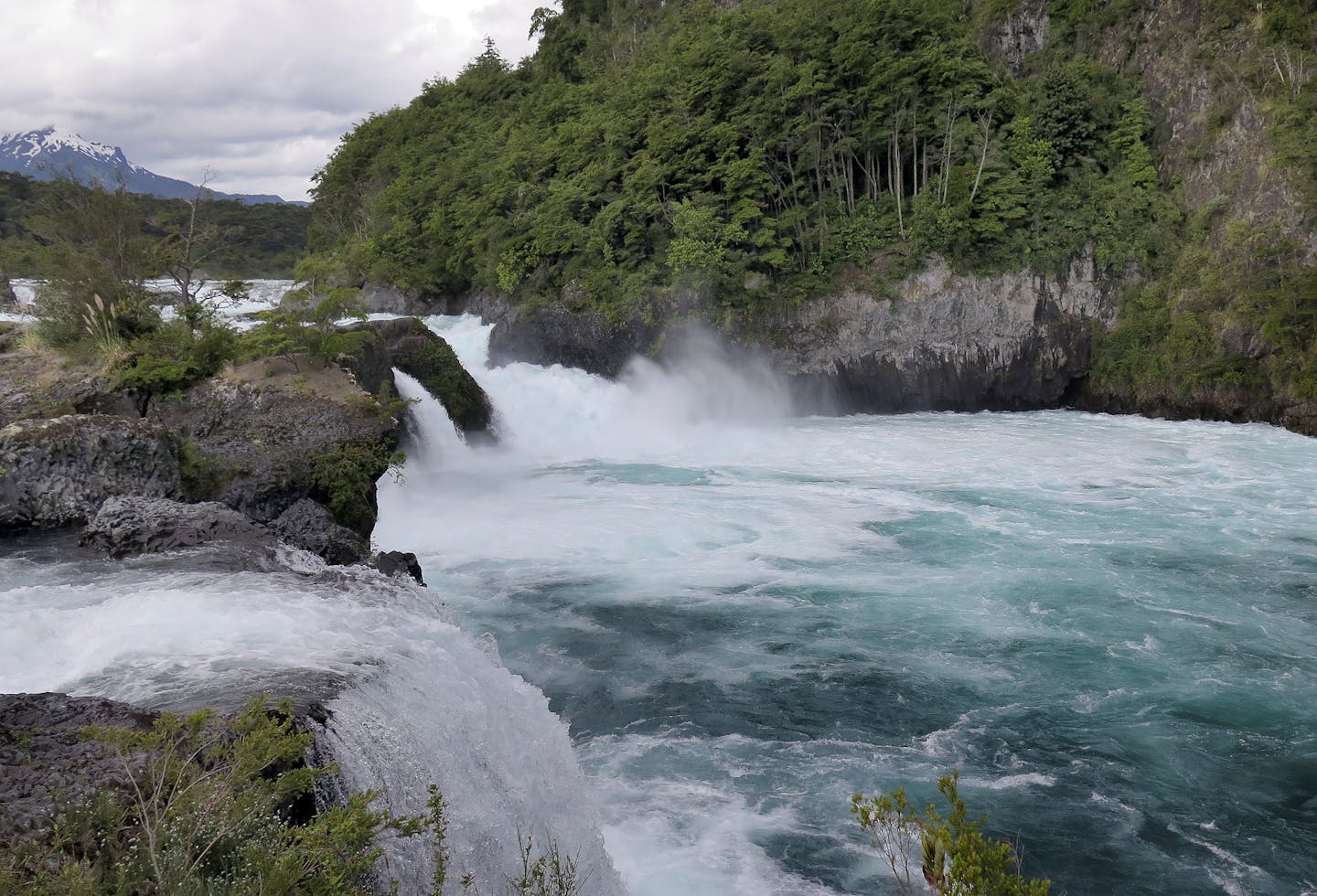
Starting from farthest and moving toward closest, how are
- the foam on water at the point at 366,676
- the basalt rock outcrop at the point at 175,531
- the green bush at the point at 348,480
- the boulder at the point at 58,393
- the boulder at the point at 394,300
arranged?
the boulder at the point at 394,300, the boulder at the point at 58,393, the green bush at the point at 348,480, the basalt rock outcrop at the point at 175,531, the foam on water at the point at 366,676

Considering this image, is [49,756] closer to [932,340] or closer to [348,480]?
[348,480]

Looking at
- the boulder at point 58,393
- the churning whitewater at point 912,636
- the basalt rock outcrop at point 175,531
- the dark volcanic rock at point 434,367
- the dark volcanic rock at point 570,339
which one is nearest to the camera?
the churning whitewater at point 912,636

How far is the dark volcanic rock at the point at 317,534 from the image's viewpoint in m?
11.1

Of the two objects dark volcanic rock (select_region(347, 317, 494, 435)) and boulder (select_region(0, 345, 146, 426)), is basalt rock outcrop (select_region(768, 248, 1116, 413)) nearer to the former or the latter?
dark volcanic rock (select_region(347, 317, 494, 435))

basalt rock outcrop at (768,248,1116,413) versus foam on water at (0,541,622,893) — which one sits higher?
basalt rock outcrop at (768,248,1116,413)

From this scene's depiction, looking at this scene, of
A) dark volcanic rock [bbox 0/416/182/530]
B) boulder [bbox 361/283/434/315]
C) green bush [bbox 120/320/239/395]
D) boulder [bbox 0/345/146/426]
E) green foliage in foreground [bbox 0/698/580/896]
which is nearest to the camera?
green foliage in foreground [bbox 0/698/580/896]

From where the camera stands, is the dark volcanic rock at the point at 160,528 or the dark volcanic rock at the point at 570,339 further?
the dark volcanic rock at the point at 570,339

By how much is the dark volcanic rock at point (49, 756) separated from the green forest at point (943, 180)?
22305mm

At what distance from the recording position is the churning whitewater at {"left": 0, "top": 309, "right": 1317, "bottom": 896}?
6926mm

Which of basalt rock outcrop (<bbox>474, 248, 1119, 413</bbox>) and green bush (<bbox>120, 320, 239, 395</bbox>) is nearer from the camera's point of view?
green bush (<bbox>120, 320, 239, 395</bbox>)

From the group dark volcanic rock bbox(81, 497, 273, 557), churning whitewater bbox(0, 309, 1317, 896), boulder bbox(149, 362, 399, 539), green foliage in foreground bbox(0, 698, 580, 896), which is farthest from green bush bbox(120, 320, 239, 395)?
green foliage in foreground bbox(0, 698, 580, 896)

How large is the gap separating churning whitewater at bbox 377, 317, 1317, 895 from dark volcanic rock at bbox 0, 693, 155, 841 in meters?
3.95

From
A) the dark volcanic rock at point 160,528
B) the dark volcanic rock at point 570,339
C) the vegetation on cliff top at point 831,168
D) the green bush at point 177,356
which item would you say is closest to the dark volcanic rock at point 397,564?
the dark volcanic rock at point 160,528

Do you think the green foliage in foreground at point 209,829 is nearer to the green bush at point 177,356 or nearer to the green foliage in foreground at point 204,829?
the green foliage in foreground at point 204,829
